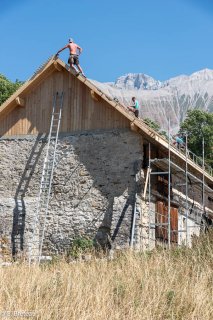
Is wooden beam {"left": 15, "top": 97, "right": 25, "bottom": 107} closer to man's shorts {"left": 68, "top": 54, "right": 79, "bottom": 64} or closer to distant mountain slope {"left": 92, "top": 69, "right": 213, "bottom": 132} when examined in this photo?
man's shorts {"left": 68, "top": 54, "right": 79, "bottom": 64}

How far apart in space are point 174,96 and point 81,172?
138 meters

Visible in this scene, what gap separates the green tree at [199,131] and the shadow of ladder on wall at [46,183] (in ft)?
56.8

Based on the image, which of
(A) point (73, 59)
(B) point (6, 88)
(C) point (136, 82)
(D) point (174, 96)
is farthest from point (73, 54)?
(C) point (136, 82)

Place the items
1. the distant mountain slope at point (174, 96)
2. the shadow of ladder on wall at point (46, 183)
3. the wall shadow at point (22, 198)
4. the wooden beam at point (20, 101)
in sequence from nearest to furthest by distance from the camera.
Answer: the shadow of ladder on wall at point (46, 183) → the wall shadow at point (22, 198) → the wooden beam at point (20, 101) → the distant mountain slope at point (174, 96)

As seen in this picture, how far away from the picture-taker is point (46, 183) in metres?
18.9

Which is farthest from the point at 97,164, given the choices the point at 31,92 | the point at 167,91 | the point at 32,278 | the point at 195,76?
the point at 195,76

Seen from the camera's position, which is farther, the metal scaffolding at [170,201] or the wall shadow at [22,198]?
the wall shadow at [22,198]

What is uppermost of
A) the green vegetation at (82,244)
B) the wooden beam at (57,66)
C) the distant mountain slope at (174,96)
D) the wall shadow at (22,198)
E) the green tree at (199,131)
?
the distant mountain slope at (174,96)

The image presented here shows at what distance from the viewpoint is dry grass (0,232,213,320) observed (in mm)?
7547

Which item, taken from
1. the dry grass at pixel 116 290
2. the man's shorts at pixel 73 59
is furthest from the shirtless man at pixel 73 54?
the dry grass at pixel 116 290

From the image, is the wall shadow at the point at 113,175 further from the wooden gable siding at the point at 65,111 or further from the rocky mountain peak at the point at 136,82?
the rocky mountain peak at the point at 136,82

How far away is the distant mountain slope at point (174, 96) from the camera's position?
136m

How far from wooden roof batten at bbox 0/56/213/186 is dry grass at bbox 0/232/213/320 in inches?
302

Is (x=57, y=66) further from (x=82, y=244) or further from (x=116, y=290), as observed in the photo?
(x=116, y=290)
